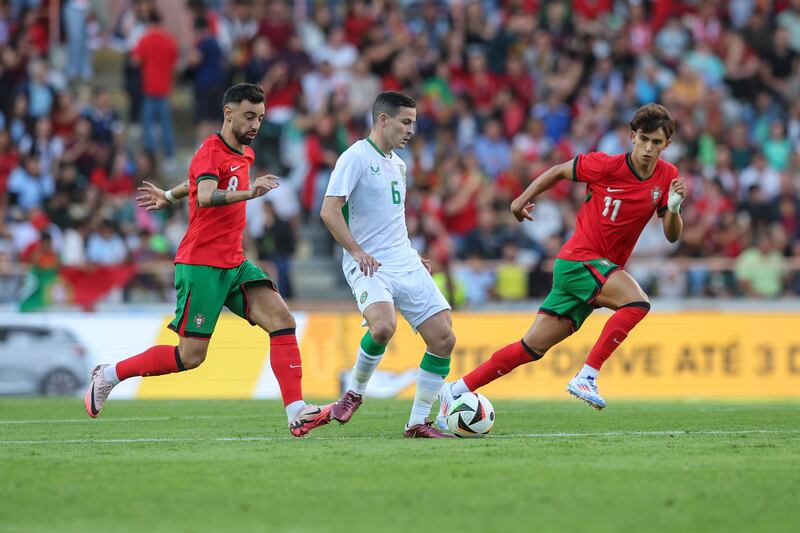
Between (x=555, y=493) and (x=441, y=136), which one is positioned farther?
(x=441, y=136)

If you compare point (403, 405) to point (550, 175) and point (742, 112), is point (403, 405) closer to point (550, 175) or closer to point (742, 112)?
point (550, 175)

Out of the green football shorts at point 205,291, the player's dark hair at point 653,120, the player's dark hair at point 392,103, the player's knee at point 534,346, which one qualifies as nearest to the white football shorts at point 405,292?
the green football shorts at point 205,291

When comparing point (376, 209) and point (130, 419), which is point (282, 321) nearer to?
point (376, 209)

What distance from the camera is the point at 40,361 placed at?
18234 millimetres

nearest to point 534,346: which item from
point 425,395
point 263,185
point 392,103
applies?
point 425,395

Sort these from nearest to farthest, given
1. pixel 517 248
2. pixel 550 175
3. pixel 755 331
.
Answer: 1. pixel 550 175
2. pixel 755 331
3. pixel 517 248

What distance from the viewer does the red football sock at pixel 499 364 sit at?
1035 cm

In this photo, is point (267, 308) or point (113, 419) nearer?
point (267, 308)

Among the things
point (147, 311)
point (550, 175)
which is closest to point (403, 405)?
point (550, 175)

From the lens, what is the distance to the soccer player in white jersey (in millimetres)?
9672

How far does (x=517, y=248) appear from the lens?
20.4 m

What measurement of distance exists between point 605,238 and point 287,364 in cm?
284

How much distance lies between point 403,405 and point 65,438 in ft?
15.9

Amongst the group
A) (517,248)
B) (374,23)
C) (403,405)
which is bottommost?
(403,405)
